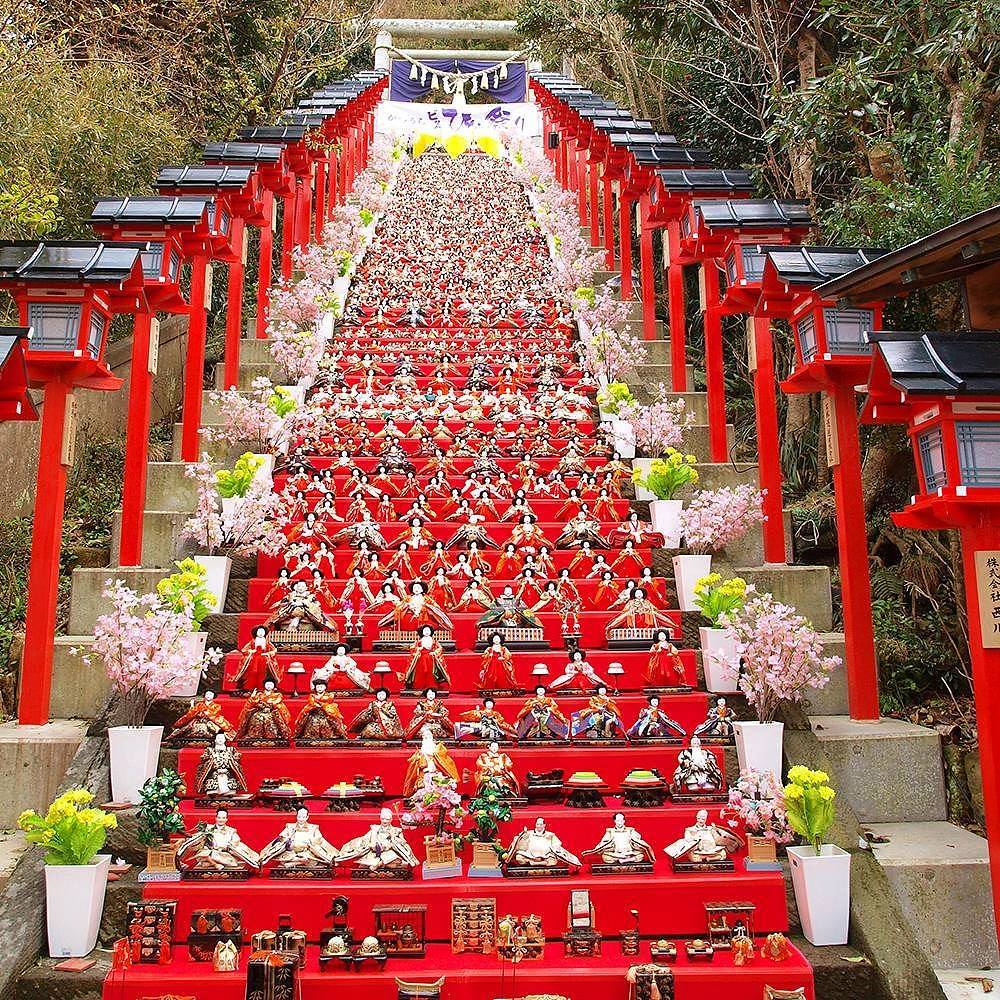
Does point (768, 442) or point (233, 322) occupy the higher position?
point (233, 322)

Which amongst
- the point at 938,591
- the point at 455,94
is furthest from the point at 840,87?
the point at 455,94

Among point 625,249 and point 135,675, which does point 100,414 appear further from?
point 625,249

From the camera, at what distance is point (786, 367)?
12836 millimetres

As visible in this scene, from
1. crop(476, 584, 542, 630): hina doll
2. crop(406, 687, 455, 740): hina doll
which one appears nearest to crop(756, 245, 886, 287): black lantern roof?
crop(476, 584, 542, 630): hina doll

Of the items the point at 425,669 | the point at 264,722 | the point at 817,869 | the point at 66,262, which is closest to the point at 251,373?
the point at 66,262

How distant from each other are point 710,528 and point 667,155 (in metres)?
7.20

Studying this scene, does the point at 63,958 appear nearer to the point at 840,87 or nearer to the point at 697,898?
the point at 697,898

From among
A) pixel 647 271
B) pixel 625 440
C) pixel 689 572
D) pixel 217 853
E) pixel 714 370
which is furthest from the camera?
pixel 647 271

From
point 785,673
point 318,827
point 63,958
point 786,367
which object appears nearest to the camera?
point 63,958

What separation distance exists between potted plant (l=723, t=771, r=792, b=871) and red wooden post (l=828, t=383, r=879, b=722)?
1.89 m

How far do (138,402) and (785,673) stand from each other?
5.98 metres

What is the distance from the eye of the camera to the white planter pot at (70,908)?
198 inches

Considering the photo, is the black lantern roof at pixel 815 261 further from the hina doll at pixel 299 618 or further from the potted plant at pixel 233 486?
the potted plant at pixel 233 486

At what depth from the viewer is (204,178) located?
37.6 feet
